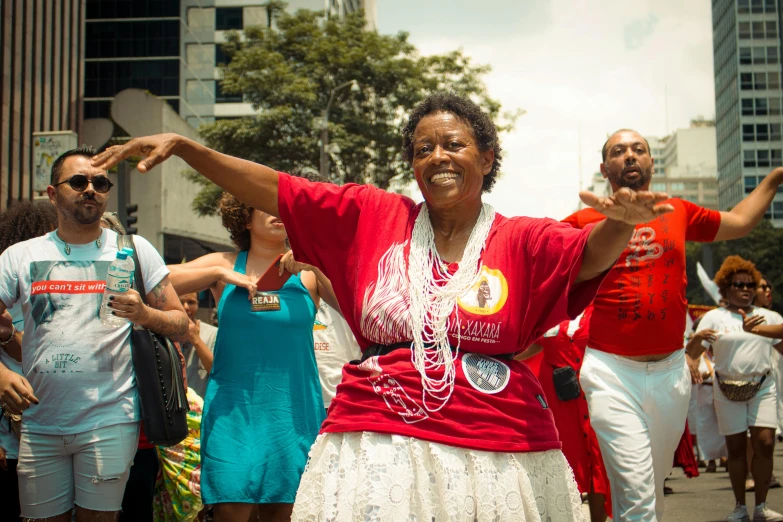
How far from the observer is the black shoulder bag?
468 centimetres

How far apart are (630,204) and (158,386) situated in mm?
2837

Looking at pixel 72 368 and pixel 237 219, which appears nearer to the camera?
pixel 72 368

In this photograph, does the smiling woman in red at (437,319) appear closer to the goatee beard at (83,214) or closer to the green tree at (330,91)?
the goatee beard at (83,214)

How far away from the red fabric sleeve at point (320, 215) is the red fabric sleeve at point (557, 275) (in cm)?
68

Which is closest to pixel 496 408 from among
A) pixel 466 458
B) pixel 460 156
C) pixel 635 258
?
pixel 466 458

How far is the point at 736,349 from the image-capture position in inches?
369

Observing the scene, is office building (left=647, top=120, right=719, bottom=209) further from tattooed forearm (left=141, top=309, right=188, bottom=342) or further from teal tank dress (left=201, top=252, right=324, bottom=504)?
tattooed forearm (left=141, top=309, right=188, bottom=342)

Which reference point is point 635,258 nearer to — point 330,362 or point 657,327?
point 657,327

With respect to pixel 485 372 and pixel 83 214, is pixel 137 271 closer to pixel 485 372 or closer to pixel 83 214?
pixel 83 214

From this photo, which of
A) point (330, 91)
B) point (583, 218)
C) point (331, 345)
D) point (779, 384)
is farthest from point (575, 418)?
point (330, 91)

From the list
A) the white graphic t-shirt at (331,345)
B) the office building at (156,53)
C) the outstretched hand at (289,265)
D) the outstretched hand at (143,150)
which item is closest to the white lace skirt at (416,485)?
the outstretched hand at (143,150)

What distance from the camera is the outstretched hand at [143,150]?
3.09 meters

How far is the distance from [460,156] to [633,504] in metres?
2.75

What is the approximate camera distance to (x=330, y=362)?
6758mm
